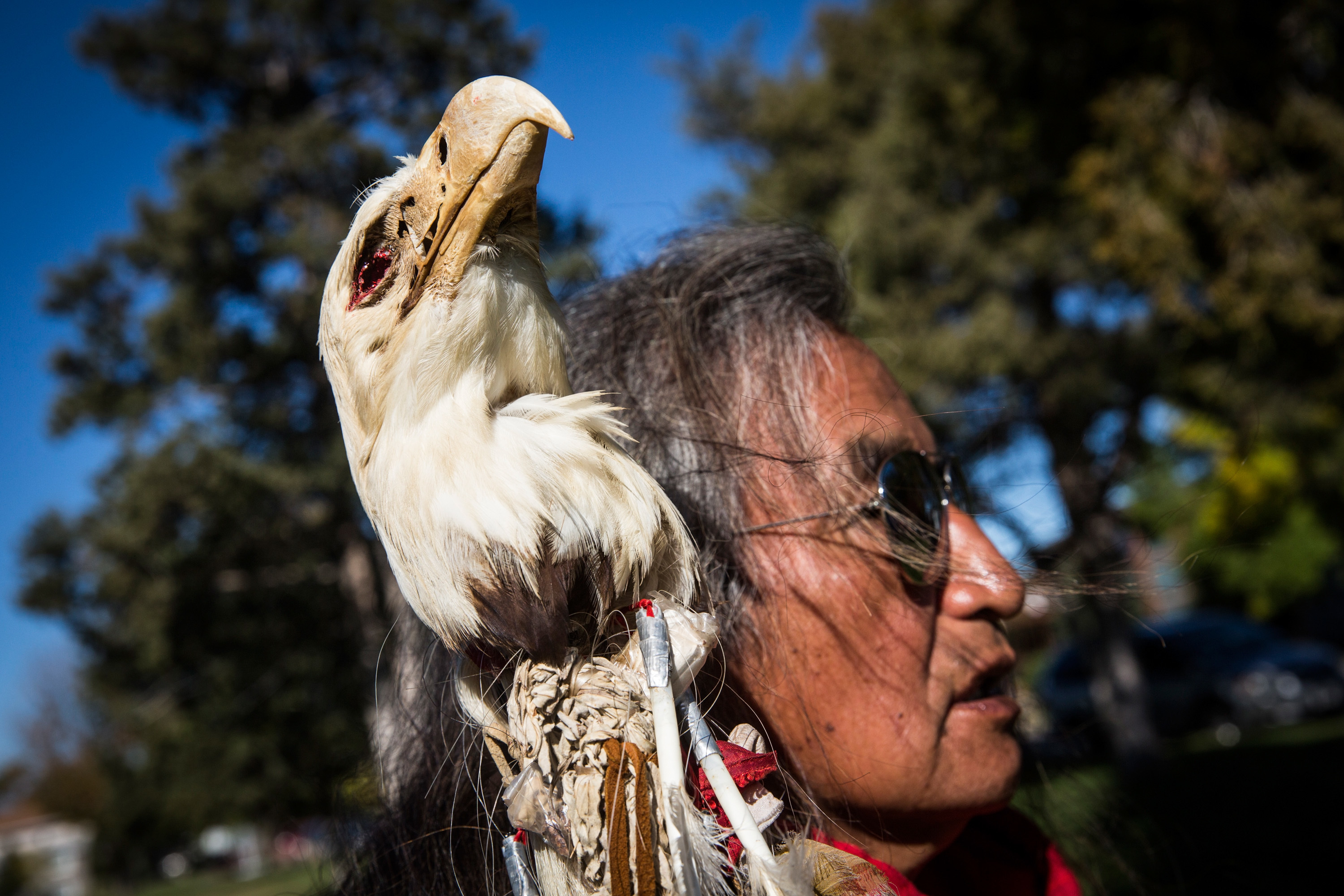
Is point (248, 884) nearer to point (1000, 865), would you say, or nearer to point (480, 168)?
point (1000, 865)

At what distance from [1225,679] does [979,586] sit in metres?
15.1

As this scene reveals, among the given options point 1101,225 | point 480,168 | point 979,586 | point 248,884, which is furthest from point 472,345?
point 248,884

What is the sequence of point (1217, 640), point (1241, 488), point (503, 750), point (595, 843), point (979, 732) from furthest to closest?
point (1241, 488)
point (1217, 640)
point (979, 732)
point (503, 750)
point (595, 843)

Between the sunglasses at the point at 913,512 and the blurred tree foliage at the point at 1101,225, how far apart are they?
0.56 ft

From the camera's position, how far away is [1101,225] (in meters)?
7.74

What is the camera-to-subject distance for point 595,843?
3.00 feet

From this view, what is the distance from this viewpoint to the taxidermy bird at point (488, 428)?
0.93 meters

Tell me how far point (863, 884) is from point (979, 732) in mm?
462

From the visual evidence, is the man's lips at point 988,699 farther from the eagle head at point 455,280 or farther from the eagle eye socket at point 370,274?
the eagle eye socket at point 370,274

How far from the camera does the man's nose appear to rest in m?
1.46

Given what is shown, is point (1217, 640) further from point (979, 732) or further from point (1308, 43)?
point (979, 732)

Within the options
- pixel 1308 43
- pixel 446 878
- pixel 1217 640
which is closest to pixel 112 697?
pixel 446 878

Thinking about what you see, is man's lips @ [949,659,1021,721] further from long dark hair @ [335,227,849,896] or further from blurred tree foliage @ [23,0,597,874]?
blurred tree foliage @ [23,0,597,874]

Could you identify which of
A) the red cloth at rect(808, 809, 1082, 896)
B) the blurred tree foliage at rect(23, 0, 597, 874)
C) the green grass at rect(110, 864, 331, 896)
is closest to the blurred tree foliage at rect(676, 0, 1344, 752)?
the red cloth at rect(808, 809, 1082, 896)
